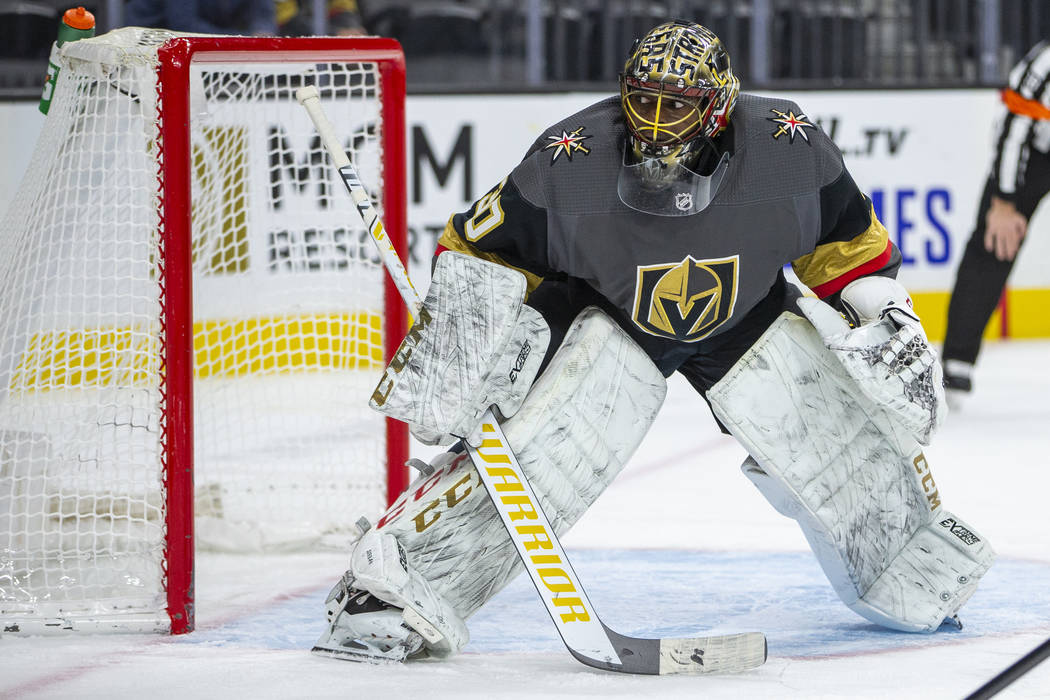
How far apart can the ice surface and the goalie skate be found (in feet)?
0.10

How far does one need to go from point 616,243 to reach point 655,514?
4.43 feet

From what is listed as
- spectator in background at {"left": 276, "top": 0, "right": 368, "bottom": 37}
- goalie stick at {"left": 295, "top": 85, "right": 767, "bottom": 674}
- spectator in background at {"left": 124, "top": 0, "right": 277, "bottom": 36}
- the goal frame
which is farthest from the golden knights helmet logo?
spectator in background at {"left": 276, "top": 0, "right": 368, "bottom": 37}

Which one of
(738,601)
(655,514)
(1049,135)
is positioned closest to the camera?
(738,601)

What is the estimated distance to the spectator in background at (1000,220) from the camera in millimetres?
4863

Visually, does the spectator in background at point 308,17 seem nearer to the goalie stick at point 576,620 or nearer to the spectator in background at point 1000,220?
the spectator in background at point 1000,220

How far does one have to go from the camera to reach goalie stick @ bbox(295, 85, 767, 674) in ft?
7.31

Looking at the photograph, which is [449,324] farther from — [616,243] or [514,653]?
[514,653]

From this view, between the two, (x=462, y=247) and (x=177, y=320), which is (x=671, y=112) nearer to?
(x=462, y=247)

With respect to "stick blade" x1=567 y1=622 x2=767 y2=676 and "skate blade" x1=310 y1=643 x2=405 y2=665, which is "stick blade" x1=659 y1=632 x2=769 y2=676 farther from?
"skate blade" x1=310 y1=643 x2=405 y2=665

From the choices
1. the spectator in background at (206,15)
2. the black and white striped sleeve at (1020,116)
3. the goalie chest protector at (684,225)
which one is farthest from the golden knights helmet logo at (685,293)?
the spectator in background at (206,15)

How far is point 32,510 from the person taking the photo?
2996mm

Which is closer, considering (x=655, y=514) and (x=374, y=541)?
(x=374, y=541)

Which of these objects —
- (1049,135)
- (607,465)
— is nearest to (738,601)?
(607,465)

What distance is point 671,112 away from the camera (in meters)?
2.26
